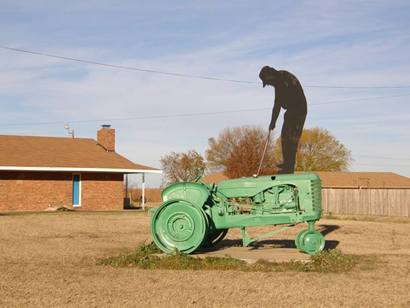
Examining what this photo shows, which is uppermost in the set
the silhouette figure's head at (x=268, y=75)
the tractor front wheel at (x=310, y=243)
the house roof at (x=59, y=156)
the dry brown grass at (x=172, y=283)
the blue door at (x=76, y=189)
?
the silhouette figure's head at (x=268, y=75)

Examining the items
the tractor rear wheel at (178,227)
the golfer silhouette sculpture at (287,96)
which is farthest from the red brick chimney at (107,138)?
the tractor rear wheel at (178,227)

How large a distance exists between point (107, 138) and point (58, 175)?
521cm

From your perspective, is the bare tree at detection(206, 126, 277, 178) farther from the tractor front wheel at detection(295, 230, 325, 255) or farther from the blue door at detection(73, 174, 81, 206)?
the tractor front wheel at detection(295, 230, 325, 255)

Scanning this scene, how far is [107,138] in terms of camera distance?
1431 inches

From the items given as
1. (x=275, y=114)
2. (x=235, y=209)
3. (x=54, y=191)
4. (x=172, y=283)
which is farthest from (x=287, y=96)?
(x=172, y=283)

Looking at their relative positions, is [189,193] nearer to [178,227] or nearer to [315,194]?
[178,227]

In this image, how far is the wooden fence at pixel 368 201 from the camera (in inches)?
1303

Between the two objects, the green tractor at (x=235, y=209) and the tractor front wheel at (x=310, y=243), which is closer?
the green tractor at (x=235, y=209)

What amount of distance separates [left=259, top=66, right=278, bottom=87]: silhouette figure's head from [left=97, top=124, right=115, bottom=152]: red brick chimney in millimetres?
15444

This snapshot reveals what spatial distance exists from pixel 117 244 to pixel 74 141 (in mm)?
22302

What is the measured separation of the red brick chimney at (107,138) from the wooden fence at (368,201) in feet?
40.6

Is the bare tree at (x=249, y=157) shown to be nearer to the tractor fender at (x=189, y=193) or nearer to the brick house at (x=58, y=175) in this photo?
the brick house at (x=58, y=175)

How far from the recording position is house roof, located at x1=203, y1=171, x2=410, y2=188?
2115 inches

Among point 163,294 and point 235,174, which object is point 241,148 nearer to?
point 235,174
